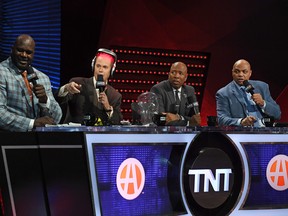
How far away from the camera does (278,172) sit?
330cm

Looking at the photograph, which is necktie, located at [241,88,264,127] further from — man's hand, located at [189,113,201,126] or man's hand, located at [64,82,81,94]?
man's hand, located at [64,82,81,94]

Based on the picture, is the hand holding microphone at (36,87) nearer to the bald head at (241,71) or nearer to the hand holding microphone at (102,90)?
the hand holding microphone at (102,90)

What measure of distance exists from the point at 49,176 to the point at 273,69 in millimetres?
5631

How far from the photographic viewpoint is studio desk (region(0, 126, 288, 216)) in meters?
2.57

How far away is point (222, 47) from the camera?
7406 mm

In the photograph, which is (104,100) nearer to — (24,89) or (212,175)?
(24,89)

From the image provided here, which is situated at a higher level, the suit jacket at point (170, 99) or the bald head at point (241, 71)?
the bald head at point (241, 71)

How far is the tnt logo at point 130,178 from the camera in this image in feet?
9.03

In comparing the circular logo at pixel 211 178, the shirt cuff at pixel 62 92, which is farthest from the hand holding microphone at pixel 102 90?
the circular logo at pixel 211 178

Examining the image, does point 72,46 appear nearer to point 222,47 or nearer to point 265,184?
point 222,47

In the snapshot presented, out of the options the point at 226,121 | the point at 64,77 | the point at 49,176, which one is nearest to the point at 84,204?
the point at 49,176

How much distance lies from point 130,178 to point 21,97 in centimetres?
108

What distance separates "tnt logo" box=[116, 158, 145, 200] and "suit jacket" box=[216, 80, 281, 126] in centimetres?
177

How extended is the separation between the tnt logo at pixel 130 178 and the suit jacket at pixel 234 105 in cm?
177
